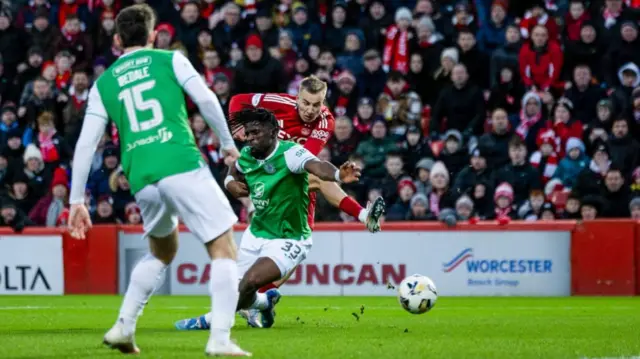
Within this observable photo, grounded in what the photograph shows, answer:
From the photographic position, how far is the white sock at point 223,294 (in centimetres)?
751

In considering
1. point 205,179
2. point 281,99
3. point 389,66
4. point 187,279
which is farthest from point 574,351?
point 389,66

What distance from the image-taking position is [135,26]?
772cm

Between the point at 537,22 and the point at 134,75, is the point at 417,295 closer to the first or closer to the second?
the point at 134,75

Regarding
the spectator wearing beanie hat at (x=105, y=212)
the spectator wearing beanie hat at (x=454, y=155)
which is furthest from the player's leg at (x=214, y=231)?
the spectator wearing beanie hat at (x=105, y=212)

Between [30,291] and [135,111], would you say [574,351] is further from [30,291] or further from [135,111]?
[30,291]

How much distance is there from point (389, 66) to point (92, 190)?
487cm

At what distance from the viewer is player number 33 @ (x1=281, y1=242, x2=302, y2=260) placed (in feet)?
32.9

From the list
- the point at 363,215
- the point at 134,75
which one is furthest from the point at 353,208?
the point at 134,75

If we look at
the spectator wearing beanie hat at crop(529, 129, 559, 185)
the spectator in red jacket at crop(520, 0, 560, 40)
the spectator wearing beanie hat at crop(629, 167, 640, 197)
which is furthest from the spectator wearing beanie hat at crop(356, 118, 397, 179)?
the spectator wearing beanie hat at crop(629, 167, 640, 197)

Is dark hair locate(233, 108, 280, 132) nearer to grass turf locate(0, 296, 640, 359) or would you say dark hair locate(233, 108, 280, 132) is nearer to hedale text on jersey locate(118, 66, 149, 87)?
grass turf locate(0, 296, 640, 359)

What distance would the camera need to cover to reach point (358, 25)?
66.4ft

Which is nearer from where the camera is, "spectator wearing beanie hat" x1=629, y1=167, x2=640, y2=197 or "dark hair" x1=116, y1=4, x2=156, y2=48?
"dark hair" x1=116, y1=4, x2=156, y2=48

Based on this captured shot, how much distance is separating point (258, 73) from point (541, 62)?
4187mm

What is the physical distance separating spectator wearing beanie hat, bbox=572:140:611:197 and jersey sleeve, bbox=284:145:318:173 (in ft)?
26.6
